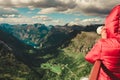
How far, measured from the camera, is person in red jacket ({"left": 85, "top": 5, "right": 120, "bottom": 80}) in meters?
5.34

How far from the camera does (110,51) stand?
5.34 meters

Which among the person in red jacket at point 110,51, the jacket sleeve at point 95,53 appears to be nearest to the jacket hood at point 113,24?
the person in red jacket at point 110,51

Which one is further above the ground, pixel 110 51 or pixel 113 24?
pixel 113 24

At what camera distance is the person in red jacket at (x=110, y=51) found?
5336 millimetres

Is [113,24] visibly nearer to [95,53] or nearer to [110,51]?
[110,51]

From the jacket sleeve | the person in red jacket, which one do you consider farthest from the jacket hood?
the jacket sleeve

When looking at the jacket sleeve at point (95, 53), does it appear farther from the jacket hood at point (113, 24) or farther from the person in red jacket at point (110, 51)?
the jacket hood at point (113, 24)

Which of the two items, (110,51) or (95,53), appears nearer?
(110,51)

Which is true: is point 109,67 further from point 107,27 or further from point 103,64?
point 107,27

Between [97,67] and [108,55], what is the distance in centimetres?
62

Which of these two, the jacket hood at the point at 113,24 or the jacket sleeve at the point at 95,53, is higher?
the jacket hood at the point at 113,24

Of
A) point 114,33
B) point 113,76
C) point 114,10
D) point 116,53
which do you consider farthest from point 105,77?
point 114,10

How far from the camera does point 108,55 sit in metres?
5.37

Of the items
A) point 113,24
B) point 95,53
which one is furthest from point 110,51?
point 113,24
